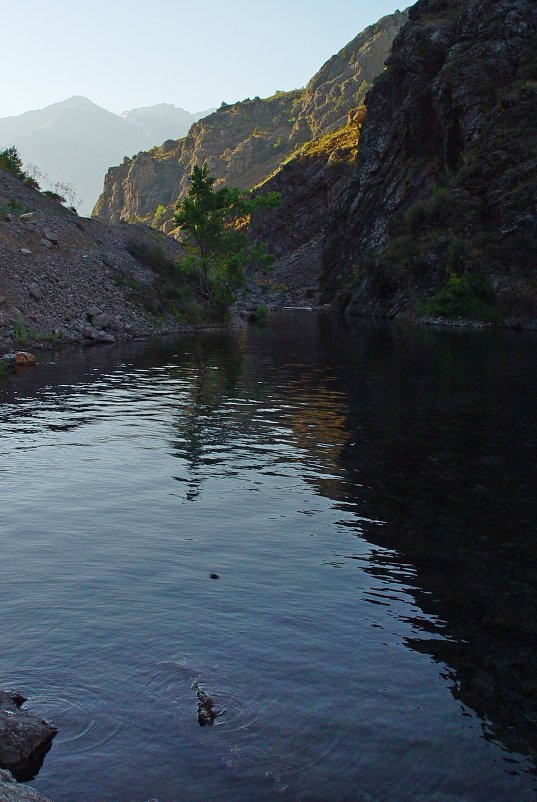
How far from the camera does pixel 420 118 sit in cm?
8831

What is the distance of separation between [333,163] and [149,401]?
13817 cm

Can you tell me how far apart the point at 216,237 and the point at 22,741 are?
67.0 m

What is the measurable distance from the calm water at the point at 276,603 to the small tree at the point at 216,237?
4750 centimetres

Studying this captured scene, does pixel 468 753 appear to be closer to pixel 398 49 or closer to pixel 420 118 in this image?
pixel 420 118

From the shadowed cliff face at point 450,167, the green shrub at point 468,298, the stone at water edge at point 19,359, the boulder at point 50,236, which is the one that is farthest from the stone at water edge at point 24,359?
the shadowed cliff face at point 450,167

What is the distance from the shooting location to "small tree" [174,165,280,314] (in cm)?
6862

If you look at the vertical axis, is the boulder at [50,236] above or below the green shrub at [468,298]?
above

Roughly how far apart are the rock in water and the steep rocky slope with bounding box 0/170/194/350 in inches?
1476

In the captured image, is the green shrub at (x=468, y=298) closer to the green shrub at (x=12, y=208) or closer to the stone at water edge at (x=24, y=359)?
the green shrub at (x=12, y=208)

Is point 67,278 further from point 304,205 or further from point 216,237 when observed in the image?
point 304,205

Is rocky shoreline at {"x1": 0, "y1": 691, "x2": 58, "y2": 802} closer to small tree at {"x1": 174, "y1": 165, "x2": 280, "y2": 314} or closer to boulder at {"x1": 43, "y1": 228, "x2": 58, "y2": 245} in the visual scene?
boulder at {"x1": 43, "y1": 228, "x2": 58, "y2": 245}

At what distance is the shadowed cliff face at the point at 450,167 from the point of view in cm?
6800

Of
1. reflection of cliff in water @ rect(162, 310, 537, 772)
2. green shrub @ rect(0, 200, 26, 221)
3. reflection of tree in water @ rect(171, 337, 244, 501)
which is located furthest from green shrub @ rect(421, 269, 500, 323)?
green shrub @ rect(0, 200, 26, 221)

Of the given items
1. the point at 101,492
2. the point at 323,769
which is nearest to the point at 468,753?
the point at 323,769
